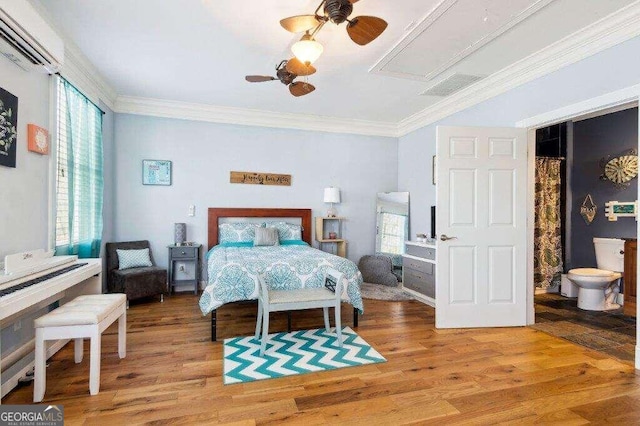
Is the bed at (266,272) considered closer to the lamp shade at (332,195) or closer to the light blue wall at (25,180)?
the lamp shade at (332,195)

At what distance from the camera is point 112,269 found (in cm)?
438

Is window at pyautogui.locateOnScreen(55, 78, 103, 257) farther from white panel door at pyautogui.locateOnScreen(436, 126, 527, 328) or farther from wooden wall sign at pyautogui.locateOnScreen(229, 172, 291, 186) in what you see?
white panel door at pyautogui.locateOnScreen(436, 126, 527, 328)

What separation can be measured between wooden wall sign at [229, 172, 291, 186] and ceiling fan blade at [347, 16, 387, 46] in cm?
328

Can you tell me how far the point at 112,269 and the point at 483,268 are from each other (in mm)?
4458

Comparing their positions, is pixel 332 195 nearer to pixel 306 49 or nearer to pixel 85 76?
pixel 306 49

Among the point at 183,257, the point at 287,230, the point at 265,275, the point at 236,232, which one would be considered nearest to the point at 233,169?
the point at 236,232

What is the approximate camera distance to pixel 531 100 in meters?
3.55

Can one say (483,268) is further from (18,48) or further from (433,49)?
(18,48)

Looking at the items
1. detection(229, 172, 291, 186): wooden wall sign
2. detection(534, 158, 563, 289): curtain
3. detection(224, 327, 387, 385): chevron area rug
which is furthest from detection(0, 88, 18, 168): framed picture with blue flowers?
detection(534, 158, 563, 289): curtain

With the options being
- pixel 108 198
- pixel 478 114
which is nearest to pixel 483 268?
pixel 478 114

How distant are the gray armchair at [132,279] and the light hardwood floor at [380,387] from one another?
974 millimetres

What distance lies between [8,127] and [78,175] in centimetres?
127

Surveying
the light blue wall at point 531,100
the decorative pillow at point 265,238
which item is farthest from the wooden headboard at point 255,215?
the light blue wall at point 531,100

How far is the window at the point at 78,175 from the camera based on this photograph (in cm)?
331
